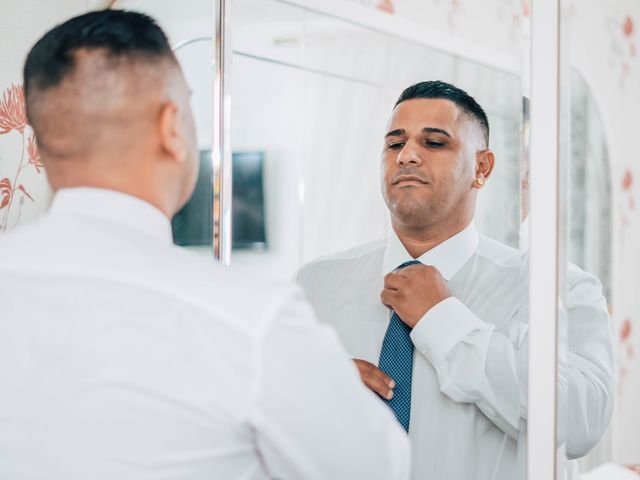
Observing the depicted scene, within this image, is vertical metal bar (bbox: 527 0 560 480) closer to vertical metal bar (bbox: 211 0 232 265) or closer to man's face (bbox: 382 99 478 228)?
man's face (bbox: 382 99 478 228)

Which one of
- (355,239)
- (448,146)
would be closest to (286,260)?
(355,239)

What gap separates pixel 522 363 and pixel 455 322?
12 centimetres

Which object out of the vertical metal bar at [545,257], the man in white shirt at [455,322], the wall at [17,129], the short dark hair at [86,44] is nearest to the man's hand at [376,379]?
the man in white shirt at [455,322]

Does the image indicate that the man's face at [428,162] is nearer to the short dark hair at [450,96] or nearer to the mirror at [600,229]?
the short dark hair at [450,96]

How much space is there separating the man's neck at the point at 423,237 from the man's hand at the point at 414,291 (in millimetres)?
28

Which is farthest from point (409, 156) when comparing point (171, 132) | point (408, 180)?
point (171, 132)

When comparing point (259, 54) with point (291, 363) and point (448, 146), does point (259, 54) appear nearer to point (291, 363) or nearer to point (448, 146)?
point (448, 146)

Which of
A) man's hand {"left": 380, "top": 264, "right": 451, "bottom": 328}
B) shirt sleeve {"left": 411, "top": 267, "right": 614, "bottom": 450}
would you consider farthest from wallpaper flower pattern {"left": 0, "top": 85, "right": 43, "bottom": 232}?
shirt sleeve {"left": 411, "top": 267, "right": 614, "bottom": 450}

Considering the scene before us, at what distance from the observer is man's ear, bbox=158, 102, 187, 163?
95cm

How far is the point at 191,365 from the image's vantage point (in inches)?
31.0

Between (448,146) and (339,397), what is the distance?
478mm

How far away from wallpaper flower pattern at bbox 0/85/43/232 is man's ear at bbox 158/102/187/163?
30.6 inches

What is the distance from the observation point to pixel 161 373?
792 mm

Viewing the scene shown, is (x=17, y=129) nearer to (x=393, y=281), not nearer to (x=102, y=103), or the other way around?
(x=102, y=103)
